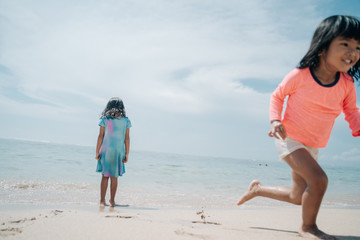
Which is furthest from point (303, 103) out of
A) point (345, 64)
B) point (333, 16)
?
point (333, 16)

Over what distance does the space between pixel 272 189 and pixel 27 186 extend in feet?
17.4

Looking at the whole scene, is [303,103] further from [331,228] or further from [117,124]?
[117,124]

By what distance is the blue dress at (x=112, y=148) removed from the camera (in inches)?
174

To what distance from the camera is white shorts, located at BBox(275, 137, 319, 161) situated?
93.9 inches

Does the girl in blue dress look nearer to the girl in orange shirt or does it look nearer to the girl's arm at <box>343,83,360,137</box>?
the girl in orange shirt

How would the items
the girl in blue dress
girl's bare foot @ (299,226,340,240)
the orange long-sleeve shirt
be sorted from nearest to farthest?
girl's bare foot @ (299,226,340,240)
the orange long-sleeve shirt
the girl in blue dress

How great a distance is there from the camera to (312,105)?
237cm

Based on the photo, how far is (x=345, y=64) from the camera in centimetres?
228

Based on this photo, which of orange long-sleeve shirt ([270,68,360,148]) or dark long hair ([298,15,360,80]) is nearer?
dark long hair ([298,15,360,80])

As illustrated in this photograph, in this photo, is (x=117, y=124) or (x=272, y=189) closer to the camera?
(x=272, y=189)

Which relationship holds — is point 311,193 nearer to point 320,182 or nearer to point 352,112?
point 320,182

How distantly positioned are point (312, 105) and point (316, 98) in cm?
7

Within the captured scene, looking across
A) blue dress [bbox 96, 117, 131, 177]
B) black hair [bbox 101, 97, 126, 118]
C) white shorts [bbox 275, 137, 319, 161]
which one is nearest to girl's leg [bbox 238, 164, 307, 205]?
white shorts [bbox 275, 137, 319, 161]

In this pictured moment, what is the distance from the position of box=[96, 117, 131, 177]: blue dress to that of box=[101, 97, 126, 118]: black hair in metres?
0.08
